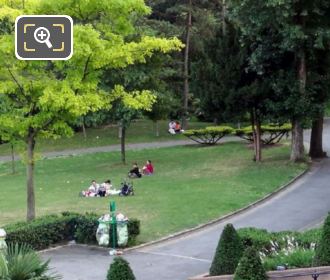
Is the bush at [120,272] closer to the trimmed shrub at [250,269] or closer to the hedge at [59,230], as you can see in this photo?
the trimmed shrub at [250,269]

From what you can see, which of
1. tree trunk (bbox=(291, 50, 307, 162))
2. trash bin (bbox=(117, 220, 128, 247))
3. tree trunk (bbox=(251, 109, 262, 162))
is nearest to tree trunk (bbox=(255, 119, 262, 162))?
tree trunk (bbox=(251, 109, 262, 162))

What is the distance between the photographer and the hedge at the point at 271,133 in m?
39.0

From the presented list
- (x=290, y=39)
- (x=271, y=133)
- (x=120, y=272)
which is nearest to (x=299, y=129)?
(x=290, y=39)

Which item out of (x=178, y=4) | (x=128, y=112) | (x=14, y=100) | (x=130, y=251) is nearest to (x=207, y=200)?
(x=130, y=251)

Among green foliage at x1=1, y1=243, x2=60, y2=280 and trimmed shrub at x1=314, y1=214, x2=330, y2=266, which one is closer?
green foliage at x1=1, y1=243, x2=60, y2=280

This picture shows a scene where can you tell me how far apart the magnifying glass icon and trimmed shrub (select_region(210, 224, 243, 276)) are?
7044 millimetres

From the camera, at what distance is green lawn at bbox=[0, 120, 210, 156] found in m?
48.8

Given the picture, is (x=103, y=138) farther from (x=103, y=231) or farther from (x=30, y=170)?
(x=103, y=231)

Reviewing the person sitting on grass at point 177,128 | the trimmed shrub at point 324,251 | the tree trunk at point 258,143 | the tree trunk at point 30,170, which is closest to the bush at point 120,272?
the trimmed shrub at point 324,251

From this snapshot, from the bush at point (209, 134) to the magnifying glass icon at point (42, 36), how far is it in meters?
37.4

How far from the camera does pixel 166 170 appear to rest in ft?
110

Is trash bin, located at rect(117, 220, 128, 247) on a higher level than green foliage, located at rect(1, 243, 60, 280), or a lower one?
lower

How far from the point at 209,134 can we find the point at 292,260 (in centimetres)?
3176

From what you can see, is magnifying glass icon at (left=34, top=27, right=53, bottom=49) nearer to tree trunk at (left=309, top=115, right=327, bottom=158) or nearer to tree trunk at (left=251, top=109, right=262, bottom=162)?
tree trunk at (left=251, top=109, right=262, bottom=162)
